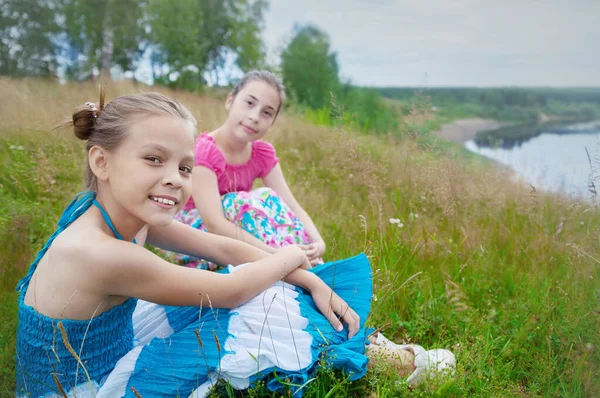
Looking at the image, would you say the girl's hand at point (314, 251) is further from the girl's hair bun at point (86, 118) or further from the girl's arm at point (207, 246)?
the girl's hair bun at point (86, 118)

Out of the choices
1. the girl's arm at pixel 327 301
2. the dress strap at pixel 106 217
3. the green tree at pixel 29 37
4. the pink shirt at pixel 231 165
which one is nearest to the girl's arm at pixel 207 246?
the girl's arm at pixel 327 301

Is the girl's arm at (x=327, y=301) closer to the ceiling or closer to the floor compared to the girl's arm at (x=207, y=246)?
closer to the floor

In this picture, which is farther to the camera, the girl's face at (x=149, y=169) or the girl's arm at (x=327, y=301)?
the girl's arm at (x=327, y=301)

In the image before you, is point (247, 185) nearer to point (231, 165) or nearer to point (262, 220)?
point (231, 165)

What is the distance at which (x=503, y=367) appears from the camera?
1.96 metres

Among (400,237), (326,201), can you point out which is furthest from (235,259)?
(326,201)

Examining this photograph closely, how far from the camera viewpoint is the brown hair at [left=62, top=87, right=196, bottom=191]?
58.7 inches

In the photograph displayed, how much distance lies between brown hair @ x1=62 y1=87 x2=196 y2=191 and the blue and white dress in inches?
8.0

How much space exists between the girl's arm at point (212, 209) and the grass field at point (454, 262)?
0.50 metres

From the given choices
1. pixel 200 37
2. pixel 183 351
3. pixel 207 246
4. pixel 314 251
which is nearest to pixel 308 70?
pixel 200 37

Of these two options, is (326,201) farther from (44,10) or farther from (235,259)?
(44,10)

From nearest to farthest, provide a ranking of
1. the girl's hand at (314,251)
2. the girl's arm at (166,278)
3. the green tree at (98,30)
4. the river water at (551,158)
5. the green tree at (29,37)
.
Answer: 1. the girl's arm at (166,278)
2. the girl's hand at (314,251)
3. the river water at (551,158)
4. the green tree at (29,37)
5. the green tree at (98,30)

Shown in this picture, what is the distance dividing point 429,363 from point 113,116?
1.46 m

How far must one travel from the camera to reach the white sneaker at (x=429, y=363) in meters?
1.78
